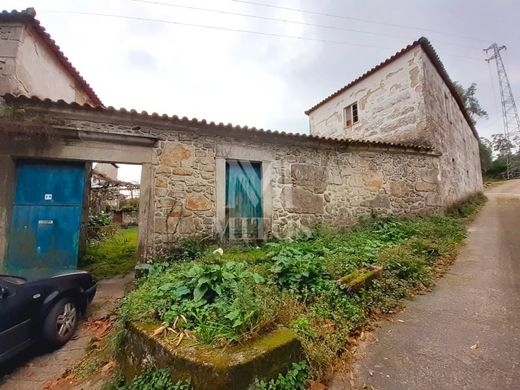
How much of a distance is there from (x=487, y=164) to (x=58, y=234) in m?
35.7

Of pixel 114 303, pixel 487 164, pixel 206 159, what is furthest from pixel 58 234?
pixel 487 164

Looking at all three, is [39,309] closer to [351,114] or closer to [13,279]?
[13,279]

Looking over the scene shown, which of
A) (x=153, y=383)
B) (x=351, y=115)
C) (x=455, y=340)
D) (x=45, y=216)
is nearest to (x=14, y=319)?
(x=153, y=383)

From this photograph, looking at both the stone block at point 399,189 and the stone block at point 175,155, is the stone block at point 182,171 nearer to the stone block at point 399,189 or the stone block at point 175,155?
the stone block at point 175,155

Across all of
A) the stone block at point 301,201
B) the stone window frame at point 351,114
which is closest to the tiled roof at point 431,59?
the stone window frame at point 351,114

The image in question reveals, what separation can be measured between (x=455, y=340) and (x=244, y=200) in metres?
4.70

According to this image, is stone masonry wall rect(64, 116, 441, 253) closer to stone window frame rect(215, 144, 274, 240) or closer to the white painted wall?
stone window frame rect(215, 144, 274, 240)

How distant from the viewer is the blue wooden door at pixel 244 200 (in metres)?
6.35

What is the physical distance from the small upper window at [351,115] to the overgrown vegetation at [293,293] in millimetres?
7222

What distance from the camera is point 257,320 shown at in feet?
7.95

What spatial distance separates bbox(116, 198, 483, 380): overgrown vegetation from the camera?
249 cm

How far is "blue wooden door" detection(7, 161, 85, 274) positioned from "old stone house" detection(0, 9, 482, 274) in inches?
3.3

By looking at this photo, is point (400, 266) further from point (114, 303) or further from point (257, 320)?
point (114, 303)

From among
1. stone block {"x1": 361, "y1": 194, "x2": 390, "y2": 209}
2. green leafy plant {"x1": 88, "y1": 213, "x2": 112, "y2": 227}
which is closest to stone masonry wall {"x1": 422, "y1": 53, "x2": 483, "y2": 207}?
stone block {"x1": 361, "y1": 194, "x2": 390, "y2": 209}
